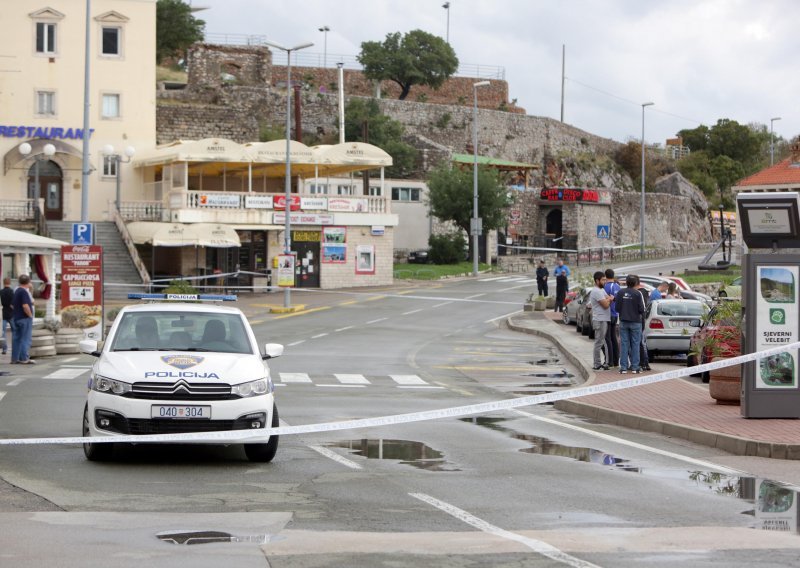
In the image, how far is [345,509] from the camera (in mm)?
9633

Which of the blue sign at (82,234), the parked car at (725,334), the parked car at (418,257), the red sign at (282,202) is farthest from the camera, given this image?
the parked car at (418,257)

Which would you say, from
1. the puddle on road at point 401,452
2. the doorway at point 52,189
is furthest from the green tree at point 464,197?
the puddle on road at point 401,452

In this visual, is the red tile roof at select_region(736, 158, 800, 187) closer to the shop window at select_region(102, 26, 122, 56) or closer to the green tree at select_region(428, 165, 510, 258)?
the green tree at select_region(428, 165, 510, 258)

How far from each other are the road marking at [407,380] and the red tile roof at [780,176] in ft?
171

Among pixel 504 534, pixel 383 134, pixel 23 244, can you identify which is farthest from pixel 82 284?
pixel 383 134

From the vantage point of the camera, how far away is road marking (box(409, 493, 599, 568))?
7.83m

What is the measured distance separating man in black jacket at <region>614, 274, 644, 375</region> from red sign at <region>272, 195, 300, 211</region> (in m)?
35.5

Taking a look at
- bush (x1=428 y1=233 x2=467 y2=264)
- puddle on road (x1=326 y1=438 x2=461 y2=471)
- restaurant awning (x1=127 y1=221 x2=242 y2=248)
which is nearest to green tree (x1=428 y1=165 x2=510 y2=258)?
bush (x1=428 y1=233 x2=467 y2=264)

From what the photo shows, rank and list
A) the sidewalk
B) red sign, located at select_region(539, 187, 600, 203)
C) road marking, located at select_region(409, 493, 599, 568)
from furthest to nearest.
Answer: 1. red sign, located at select_region(539, 187, 600, 203)
2. the sidewalk
3. road marking, located at select_region(409, 493, 599, 568)

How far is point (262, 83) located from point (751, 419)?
72261mm

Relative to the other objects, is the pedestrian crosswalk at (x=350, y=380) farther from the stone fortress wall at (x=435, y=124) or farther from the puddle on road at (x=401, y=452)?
the stone fortress wall at (x=435, y=124)

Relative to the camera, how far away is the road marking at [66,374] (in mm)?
22953

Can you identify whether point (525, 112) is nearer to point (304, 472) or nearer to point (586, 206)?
point (586, 206)

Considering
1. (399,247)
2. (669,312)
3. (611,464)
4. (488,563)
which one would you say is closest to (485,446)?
(611,464)
